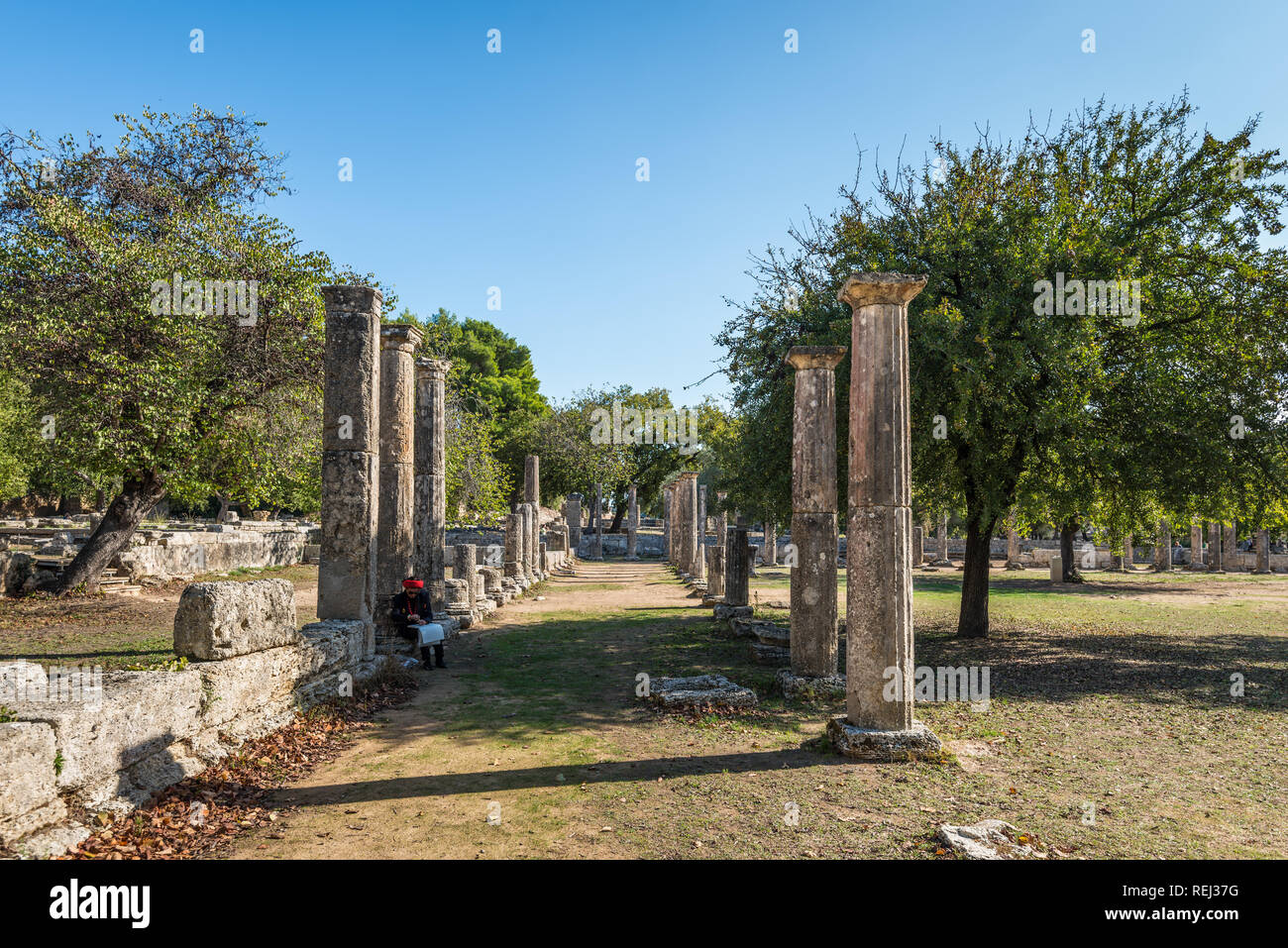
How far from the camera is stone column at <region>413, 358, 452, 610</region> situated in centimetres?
1462

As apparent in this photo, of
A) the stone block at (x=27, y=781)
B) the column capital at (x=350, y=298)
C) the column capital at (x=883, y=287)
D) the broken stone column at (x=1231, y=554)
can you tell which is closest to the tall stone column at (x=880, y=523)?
the column capital at (x=883, y=287)

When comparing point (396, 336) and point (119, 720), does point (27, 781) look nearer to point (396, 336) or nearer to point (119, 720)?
point (119, 720)

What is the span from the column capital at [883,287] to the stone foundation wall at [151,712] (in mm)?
6302

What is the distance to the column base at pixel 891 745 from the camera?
6.86m

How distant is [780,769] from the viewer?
21.7 ft

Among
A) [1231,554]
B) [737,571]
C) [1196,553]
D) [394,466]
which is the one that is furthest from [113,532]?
[1231,554]

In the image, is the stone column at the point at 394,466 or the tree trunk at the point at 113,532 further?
the tree trunk at the point at 113,532

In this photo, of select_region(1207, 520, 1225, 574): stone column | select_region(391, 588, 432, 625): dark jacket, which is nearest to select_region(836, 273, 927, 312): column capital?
select_region(391, 588, 432, 625): dark jacket

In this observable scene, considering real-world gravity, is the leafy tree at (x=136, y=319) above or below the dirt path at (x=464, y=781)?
above

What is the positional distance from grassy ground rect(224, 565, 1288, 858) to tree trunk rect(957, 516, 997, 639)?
102 centimetres

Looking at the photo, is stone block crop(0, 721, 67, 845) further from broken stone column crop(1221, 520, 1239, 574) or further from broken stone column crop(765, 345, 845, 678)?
broken stone column crop(1221, 520, 1239, 574)

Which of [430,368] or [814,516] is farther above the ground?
[430,368]

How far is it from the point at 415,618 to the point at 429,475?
411cm

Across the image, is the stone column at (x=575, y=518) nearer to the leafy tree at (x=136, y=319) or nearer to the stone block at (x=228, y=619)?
the leafy tree at (x=136, y=319)
